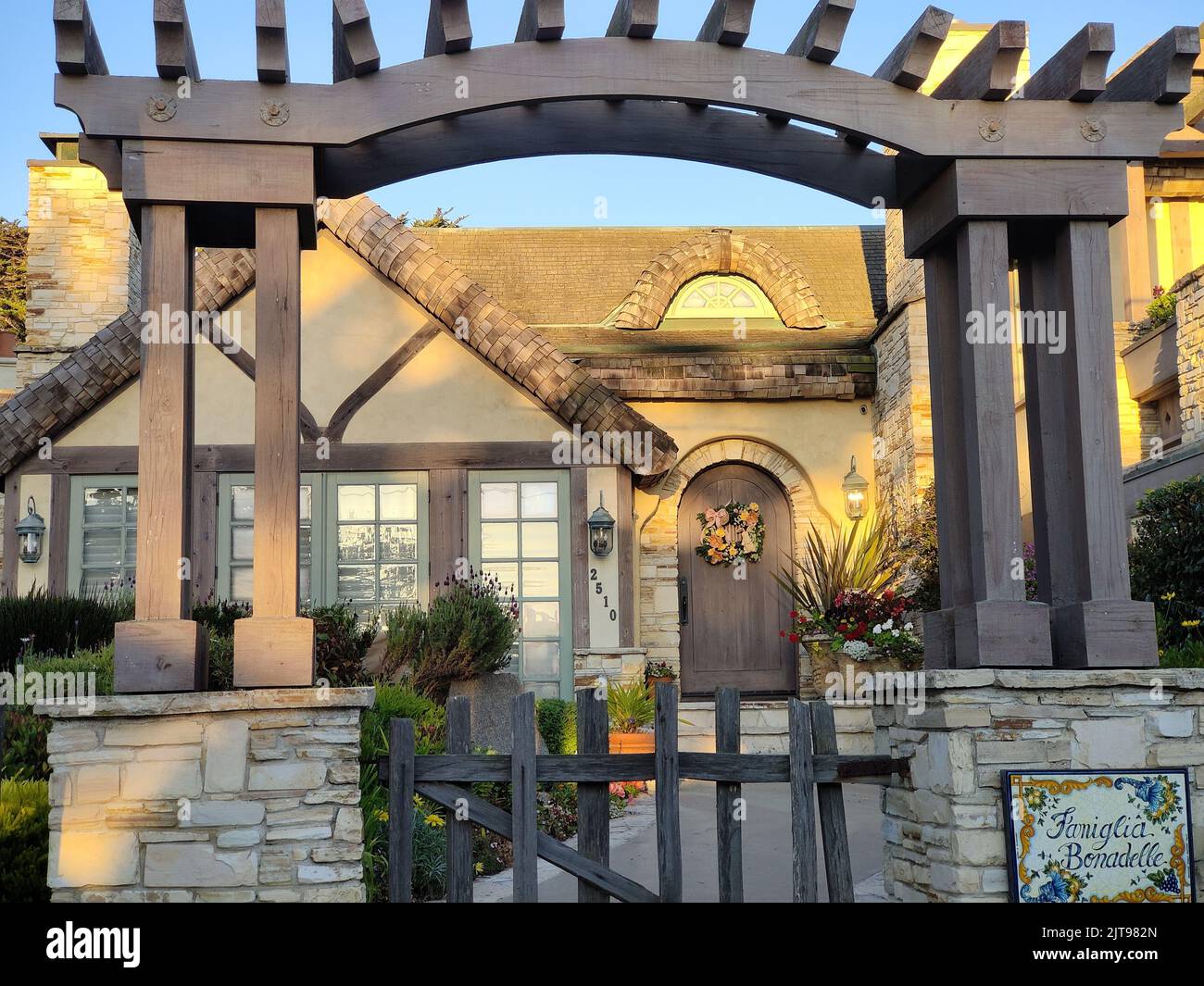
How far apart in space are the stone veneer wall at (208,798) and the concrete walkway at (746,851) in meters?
1.68

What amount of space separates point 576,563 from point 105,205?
7226mm

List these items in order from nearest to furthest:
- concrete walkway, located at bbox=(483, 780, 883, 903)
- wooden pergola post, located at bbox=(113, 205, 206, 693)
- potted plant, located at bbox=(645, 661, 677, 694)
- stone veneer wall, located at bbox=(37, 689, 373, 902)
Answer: stone veneer wall, located at bbox=(37, 689, 373, 902), wooden pergola post, located at bbox=(113, 205, 206, 693), concrete walkway, located at bbox=(483, 780, 883, 903), potted plant, located at bbox=(645, 661, 677, 694)

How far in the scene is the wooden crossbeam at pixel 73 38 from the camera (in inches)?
174

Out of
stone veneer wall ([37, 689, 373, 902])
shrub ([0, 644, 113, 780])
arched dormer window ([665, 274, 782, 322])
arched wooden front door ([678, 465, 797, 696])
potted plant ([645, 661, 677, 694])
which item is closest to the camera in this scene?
stone veneer wall ([37, 689, 373, 902])

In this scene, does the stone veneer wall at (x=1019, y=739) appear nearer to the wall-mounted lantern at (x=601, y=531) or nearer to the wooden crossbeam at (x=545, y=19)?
the wooden crossbeam at (x=545, y=19)

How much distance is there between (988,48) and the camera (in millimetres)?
4902

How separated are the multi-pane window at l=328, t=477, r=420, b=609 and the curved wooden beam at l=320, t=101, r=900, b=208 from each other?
523 centimetres

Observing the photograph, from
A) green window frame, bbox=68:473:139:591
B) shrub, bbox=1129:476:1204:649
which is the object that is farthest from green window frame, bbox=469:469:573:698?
shrub, bbox=1129:476:1204:649

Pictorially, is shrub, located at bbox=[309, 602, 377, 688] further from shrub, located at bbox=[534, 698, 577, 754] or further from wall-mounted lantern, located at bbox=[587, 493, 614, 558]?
wall-mounted lantern, located at bbox=[587, 493, 614, 558]

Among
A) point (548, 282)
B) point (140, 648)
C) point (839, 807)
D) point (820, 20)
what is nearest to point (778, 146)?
point (820, 20)

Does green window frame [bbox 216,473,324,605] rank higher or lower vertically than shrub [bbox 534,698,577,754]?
higher

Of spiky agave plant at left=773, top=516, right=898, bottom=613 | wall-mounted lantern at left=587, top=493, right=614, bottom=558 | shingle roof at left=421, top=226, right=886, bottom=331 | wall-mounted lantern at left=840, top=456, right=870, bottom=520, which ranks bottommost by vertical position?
spiky agave plant at left=773, top=516, right=898, bottom=613

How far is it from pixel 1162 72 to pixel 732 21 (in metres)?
1.73

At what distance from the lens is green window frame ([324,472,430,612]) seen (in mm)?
10172
